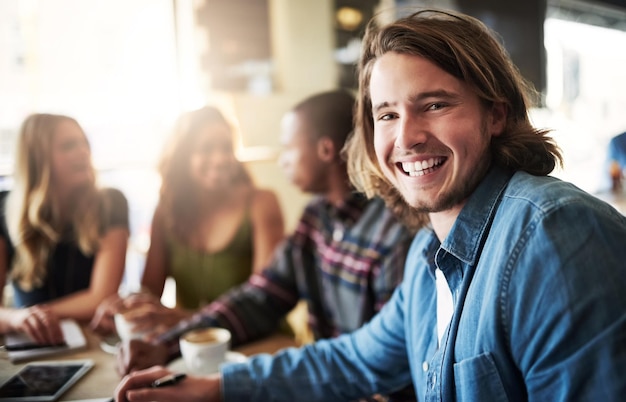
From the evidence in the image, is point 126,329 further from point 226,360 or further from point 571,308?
point 571,308

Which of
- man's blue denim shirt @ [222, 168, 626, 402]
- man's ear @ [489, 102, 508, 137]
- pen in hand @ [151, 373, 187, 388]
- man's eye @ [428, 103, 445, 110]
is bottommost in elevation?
pen in hand @ [151, 373, 187, 388]

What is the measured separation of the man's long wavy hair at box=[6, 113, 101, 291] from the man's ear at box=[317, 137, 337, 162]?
640 mm

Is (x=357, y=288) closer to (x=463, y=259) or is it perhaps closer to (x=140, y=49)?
(x=463, y=259)

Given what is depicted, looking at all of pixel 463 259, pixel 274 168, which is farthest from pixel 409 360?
pixel 274 168

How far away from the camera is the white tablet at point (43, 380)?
2.55ft

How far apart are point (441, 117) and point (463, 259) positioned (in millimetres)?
186

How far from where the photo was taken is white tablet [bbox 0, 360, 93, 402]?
2.55 ft

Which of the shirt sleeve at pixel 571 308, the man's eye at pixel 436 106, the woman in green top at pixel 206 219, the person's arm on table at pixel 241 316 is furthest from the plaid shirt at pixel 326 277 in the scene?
the shirt sleeve at pixel 571 308

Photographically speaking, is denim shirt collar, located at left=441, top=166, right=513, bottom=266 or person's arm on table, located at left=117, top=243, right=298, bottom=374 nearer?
denim shirt collar, located at left=441, top=166, right=513, bottom=266

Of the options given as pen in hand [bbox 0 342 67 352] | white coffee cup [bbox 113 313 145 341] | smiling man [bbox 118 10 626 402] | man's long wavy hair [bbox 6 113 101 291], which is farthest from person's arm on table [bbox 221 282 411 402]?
man's long wavy hair [bbox 6 113 101 291]

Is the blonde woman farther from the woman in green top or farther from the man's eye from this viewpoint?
the man's eye

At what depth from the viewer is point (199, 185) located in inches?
69.2

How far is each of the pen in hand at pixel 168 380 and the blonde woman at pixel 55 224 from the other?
0.66 metres

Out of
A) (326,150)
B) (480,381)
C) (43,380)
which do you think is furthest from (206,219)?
(480,381)
